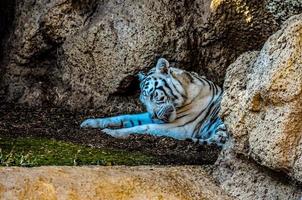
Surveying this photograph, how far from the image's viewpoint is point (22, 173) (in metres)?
3.06

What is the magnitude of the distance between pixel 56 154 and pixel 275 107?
1181 millimetres

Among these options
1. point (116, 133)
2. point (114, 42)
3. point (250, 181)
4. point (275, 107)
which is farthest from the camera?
point (114, 42)

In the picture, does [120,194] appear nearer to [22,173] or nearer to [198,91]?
[22,173]

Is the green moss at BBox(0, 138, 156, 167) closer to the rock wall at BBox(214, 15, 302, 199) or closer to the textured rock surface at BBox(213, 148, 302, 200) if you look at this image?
the textured rock surface at BBox(213, 148, 302, 200)

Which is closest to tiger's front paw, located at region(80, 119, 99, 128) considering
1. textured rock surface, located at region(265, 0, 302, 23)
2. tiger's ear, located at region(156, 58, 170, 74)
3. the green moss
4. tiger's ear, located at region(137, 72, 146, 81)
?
tiger's ear, located at region(137, 72, 146, 81)

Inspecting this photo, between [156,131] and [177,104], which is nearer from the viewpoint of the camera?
[156,131]

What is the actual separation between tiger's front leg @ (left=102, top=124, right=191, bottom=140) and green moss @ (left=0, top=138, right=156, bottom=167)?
71cm

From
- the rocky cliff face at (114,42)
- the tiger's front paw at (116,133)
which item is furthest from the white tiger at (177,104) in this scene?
the tiger's front paw at (116,133)

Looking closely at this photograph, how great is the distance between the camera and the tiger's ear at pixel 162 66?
16.8ft

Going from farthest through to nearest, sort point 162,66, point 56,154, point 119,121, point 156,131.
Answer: point 162,66 < point 119,121 < point 156,131 < point 56,154

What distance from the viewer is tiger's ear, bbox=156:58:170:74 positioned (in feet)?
16.8

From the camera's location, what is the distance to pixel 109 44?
17.4 feet

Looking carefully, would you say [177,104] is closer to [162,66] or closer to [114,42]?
[162,66]

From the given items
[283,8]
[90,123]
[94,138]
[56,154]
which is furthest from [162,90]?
[56,154]
